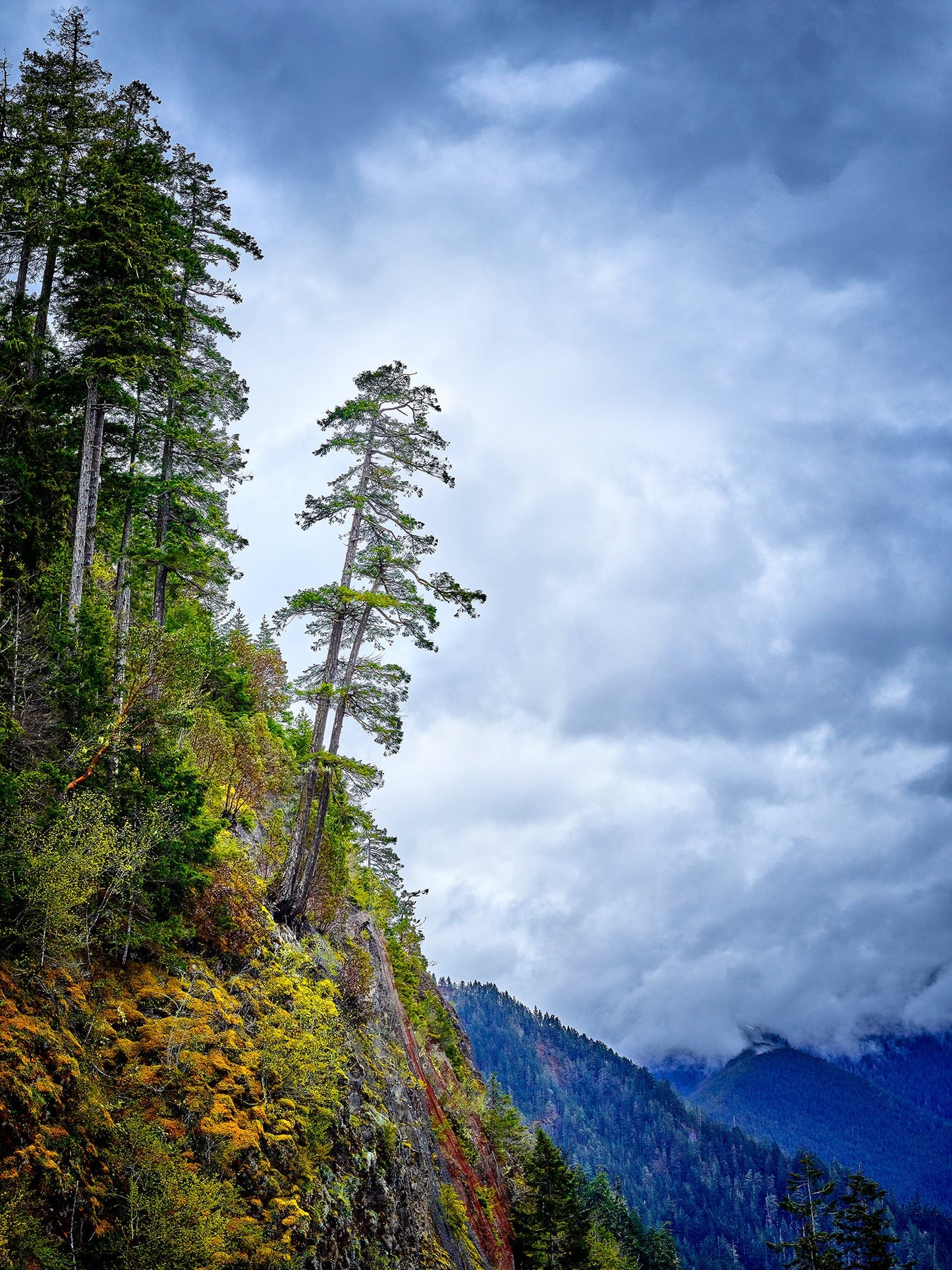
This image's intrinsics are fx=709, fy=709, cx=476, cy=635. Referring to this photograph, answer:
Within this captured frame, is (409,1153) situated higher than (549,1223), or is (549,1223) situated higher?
(409,1153)

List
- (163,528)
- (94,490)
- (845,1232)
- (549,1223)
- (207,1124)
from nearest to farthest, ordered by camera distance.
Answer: (207,1124)
(94,490)
(163,528)
(549,1223)
(845,1232)

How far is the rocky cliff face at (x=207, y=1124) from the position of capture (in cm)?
917

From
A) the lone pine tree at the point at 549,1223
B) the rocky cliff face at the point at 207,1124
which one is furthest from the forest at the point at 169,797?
the lone pine tree at the point at 549,1223

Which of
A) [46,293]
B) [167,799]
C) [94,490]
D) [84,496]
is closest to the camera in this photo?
[167,799]

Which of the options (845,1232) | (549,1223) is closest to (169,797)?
(549,1223)

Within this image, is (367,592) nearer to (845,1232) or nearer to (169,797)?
(169,797)

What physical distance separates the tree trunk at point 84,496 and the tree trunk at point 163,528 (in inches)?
111

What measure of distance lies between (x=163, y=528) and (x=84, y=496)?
3.97 metres

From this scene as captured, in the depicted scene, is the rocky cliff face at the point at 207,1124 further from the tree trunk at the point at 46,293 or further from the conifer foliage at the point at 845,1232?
the conifer foliage at the point at 845,1232

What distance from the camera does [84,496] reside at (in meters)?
17.1

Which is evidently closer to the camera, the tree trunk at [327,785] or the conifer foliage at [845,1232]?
the tree trunk at [327,785]

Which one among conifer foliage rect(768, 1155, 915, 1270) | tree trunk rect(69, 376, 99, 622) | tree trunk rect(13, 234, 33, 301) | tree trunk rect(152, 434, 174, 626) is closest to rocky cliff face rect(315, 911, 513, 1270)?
tree trunk rect(152, 434, 174, 626)

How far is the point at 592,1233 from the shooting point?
50000 millimetres

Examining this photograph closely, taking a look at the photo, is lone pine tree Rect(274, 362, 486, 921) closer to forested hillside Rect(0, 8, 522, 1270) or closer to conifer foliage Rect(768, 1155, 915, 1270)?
forested hillside Rect(0, 8, 522, 1270)
